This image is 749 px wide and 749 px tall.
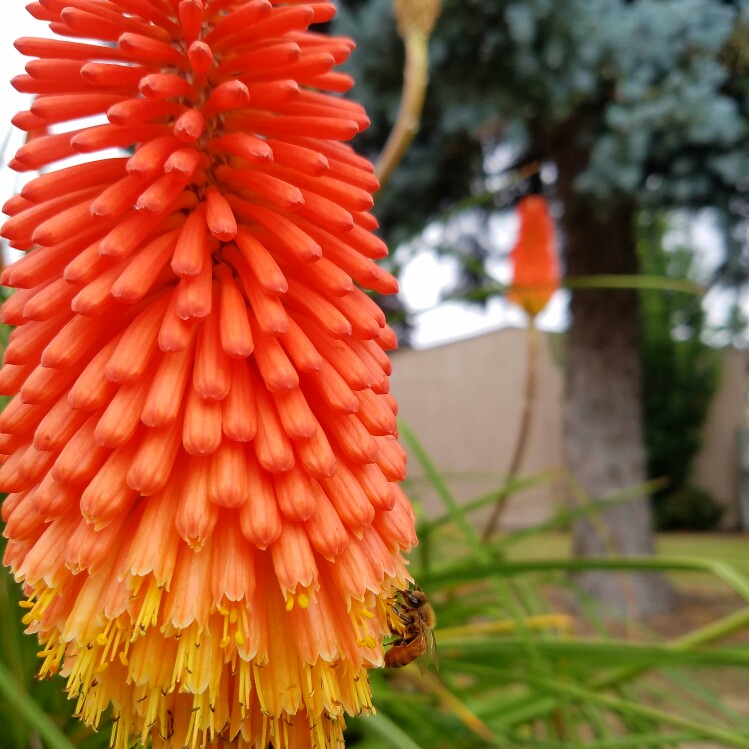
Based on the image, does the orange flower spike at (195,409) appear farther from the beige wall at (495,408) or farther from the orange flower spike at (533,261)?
the beige wall at (495,408)

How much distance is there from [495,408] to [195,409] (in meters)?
11.3

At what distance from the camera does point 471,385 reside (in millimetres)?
12023

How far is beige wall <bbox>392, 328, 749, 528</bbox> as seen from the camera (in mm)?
11391

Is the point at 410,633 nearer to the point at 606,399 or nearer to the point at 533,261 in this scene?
the point at 533,261

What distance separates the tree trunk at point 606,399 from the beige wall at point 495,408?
4.94 metres

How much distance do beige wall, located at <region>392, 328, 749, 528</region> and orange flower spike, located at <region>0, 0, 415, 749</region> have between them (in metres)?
10.2

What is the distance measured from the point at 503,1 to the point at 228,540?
4168 mm

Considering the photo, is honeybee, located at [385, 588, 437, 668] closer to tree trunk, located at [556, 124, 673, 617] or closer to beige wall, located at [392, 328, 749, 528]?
tree trunk, located at [556, 124, 673, 617]

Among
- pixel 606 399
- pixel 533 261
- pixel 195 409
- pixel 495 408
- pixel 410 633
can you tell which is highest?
pixel 195 409

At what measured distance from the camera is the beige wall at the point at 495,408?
11391 mm

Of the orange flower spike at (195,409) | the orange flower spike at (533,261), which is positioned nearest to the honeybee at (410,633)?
the orange flower spike at (195,409)

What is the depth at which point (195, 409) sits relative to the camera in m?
0.69

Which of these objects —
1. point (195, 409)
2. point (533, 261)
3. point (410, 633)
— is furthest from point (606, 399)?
point (195, 409)

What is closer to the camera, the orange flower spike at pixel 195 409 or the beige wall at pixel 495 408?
the orange flower spike at pixel 195 409
